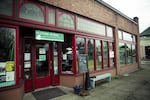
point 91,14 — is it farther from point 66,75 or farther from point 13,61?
point 13,61

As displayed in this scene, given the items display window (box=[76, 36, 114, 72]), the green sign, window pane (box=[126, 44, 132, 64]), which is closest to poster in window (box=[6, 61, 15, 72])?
the green sign

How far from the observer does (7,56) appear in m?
4.38

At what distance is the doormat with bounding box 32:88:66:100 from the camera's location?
5.43 m

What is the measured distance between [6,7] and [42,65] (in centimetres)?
322

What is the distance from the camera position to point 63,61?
286 inches

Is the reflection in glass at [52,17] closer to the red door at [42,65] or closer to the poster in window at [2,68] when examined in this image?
the red door at [42,65]

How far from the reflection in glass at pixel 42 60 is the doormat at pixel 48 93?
2.91 ft

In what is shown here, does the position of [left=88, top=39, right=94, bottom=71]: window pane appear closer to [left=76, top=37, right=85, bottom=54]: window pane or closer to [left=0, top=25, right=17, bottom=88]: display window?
[left=76, top=37, right=85, bottom=54]: window pane

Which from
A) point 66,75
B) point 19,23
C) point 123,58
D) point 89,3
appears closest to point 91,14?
point 89,3

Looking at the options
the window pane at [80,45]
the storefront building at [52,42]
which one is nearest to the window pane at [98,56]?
the storefront building at [52,42]

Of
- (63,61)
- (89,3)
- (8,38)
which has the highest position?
(89,3)

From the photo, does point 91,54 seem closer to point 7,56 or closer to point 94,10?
point 94,10

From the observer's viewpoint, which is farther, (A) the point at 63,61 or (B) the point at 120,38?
(B) the point at 120,38

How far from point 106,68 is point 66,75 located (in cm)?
359
